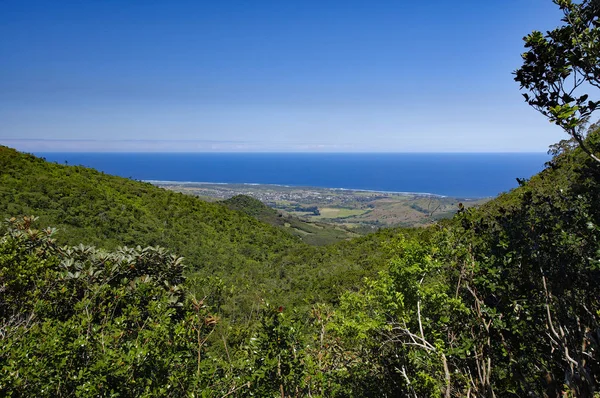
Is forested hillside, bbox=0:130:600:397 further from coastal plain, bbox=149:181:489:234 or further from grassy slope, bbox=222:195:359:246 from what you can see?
coastal plain, bbox=149:181:489:234

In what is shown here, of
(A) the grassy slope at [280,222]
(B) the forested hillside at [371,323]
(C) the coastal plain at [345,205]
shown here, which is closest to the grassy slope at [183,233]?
(B) the forested hillside at [371,323]

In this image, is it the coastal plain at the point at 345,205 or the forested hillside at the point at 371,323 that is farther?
the coastal plain at the point at 345,205

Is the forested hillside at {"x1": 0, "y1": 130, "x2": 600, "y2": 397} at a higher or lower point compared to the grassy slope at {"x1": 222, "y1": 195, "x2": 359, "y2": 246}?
higher

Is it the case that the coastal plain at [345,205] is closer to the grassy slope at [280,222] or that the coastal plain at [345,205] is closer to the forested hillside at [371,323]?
the grassy slope at [280,222]

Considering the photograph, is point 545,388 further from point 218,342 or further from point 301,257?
point 301,257

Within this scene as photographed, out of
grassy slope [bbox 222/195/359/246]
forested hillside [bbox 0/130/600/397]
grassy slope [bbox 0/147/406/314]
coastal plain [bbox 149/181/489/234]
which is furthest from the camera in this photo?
coastal plain [bbox 149/181/489/234]

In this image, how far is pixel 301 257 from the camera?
22266 millimetres

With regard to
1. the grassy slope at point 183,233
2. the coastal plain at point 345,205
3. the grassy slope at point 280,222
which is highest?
the grassy slope at point 183,233

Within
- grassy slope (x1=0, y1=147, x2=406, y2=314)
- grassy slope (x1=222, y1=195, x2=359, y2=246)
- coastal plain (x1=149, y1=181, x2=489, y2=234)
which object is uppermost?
grassy slope (x1=0, y1=147, x2=406, y2=314)

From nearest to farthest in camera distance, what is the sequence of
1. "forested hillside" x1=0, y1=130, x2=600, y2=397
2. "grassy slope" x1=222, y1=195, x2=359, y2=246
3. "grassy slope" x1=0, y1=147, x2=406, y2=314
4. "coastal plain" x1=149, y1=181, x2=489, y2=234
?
"forested hillside" x1=0, y1=130, x2=600, y2=397
"grassy slope" x1=0, y1=147, x2=406, y2=314
"grassy slope" x1=222, y1=195, x2=359, y2=246
"coastal plain" x1=149, y1=181, x2=489, y2=234

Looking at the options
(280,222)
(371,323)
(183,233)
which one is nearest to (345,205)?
(280,222)

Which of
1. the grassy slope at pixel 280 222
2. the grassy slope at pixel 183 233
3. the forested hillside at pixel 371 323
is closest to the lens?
the forested hillside at pixel 371 323

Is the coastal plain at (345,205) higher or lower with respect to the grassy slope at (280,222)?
lower

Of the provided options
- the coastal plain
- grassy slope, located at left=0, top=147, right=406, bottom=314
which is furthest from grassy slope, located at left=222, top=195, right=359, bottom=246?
the coastal plain
